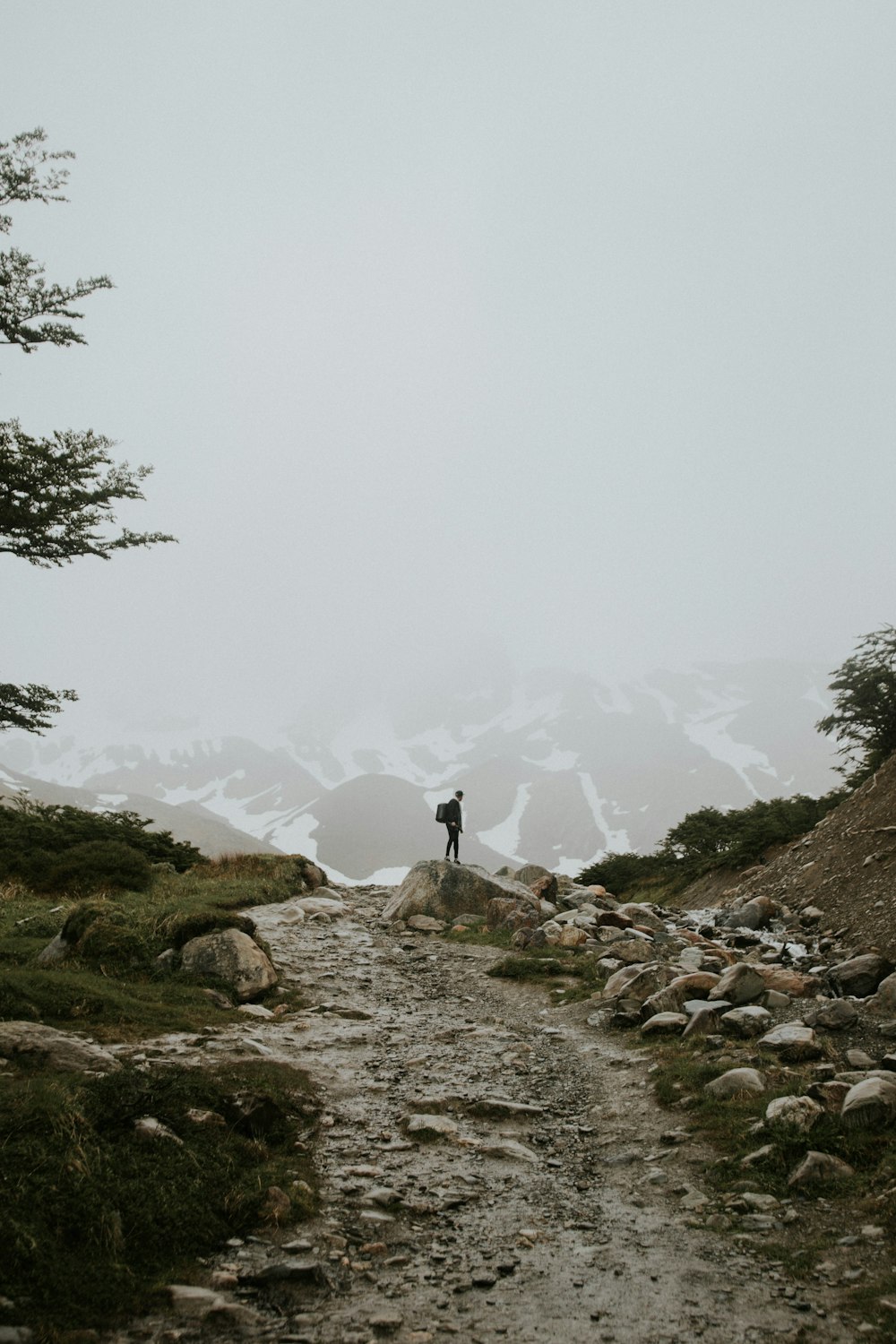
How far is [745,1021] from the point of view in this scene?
28.3 ft

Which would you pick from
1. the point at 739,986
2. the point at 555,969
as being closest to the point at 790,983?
the point at 739,986

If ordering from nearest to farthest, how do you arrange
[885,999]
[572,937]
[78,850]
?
[885,999] → [572,937] → [78,850]

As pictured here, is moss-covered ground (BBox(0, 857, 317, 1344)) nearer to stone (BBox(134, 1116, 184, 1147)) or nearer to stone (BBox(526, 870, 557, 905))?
stone (BBox(134, 1116, 184, 1147))

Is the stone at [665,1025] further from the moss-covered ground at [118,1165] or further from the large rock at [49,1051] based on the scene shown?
the large rock at [49,1051]

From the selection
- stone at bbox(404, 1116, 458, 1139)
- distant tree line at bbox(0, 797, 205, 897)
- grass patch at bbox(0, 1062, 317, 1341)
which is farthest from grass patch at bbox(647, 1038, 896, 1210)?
distant tree line at bbox(0, 797, 205, 897)

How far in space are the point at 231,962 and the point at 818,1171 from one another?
8696mm

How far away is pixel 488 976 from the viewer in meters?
14.2

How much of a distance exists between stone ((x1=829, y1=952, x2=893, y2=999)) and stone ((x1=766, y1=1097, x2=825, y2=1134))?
4.68m

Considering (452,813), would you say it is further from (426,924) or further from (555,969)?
(555,969)

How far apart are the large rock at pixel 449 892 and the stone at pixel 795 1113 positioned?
14071mm

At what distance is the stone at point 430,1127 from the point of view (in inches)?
263

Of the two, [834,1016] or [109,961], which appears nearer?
[834,1016]

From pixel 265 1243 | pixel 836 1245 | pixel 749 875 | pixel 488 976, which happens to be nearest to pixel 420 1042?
pixel 488 976

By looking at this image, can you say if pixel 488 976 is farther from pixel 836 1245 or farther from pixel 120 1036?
pixel 836 1245
